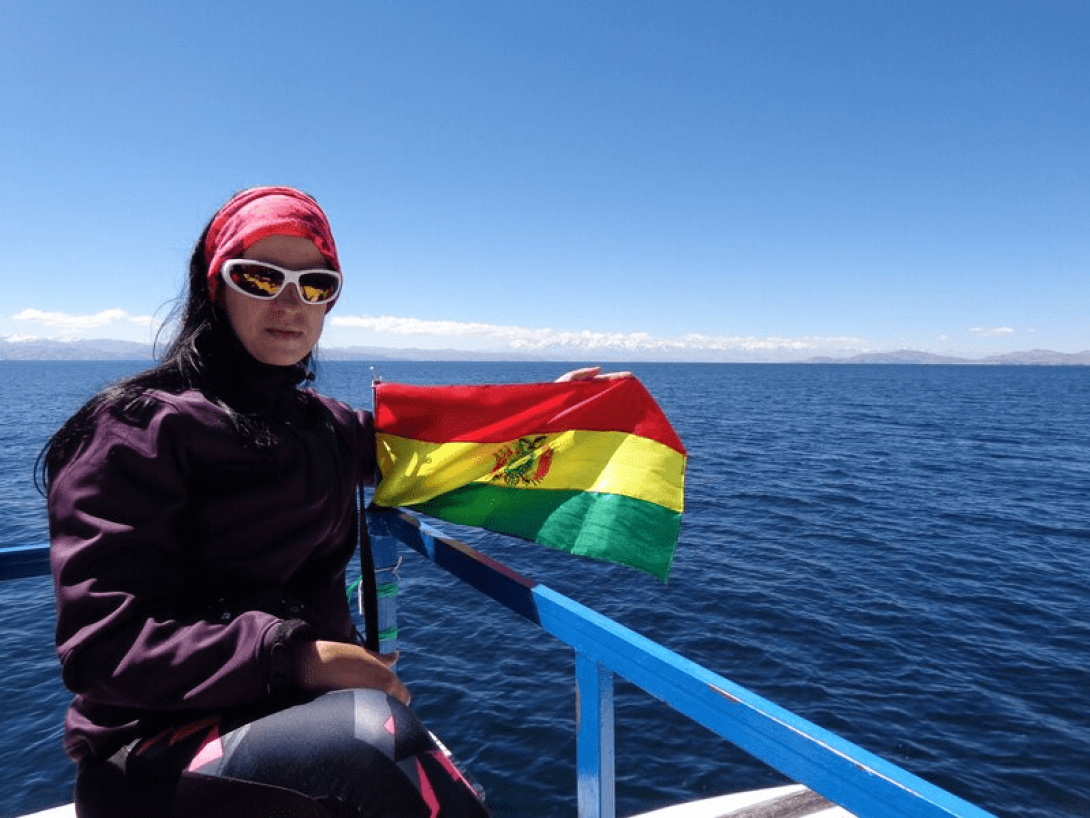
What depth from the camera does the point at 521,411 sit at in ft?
14.3

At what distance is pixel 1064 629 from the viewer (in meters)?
15.9

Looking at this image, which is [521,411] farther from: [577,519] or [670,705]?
[670,705]

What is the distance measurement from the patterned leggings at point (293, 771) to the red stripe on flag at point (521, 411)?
97.5 inches

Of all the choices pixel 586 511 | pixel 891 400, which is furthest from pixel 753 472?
pixel 891 400

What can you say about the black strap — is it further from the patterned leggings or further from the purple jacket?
the patterned leggings

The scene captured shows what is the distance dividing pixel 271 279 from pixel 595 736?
2.27m

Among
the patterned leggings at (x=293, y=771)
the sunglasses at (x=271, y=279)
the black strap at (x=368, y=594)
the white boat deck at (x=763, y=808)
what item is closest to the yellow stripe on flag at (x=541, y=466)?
the black strap at (x=368, y=594)

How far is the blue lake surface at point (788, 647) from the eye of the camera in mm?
10180

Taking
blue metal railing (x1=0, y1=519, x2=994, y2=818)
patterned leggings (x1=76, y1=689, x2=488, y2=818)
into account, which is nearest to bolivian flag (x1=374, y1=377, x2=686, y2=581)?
blue metal railing (x1=0, y1=519, x2=994, y2=818)

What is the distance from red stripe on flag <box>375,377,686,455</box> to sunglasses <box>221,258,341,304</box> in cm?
159

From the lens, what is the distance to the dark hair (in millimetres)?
1972

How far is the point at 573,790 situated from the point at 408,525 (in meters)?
7.55

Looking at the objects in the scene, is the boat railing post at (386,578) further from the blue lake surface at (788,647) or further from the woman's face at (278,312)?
the blue lake surface at (788,647)

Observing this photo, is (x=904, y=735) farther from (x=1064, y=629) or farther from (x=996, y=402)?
(x=996, y=402)
